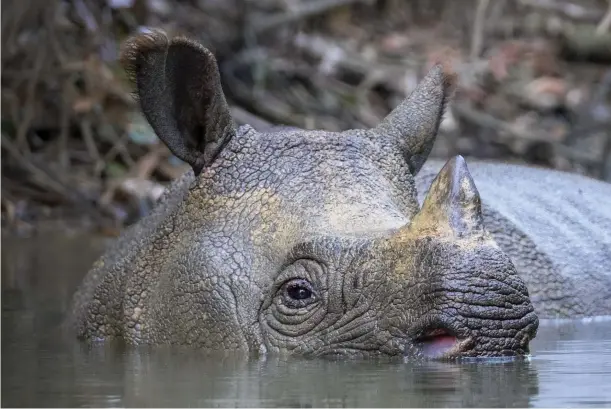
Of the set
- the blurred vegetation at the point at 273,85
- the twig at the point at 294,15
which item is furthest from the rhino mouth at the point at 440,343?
the twig at the point at 294,15

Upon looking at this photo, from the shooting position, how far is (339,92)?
559 inches

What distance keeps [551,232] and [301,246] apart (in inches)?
90.1

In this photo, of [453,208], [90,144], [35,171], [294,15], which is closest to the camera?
[453,208]

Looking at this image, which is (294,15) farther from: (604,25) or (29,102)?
(29,102)

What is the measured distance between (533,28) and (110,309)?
1132cm

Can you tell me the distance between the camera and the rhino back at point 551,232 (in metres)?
7.23

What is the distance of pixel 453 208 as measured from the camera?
5.17 meters

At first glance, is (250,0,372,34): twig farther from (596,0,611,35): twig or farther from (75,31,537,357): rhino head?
(75,31,537,357): rhino head

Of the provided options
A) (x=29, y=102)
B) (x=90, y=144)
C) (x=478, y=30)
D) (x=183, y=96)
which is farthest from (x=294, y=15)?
(x=183, y=96)

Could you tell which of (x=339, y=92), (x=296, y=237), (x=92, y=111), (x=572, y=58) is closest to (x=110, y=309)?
(x=296, y=237)

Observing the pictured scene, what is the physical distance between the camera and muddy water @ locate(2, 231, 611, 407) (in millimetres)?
4656

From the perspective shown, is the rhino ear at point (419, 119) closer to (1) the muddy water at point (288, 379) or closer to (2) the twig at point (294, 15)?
(1) the muddy water at point (288, 379)

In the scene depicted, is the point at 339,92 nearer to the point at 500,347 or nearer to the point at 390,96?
the point at 390,96

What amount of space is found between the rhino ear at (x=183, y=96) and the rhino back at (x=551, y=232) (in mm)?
1458
